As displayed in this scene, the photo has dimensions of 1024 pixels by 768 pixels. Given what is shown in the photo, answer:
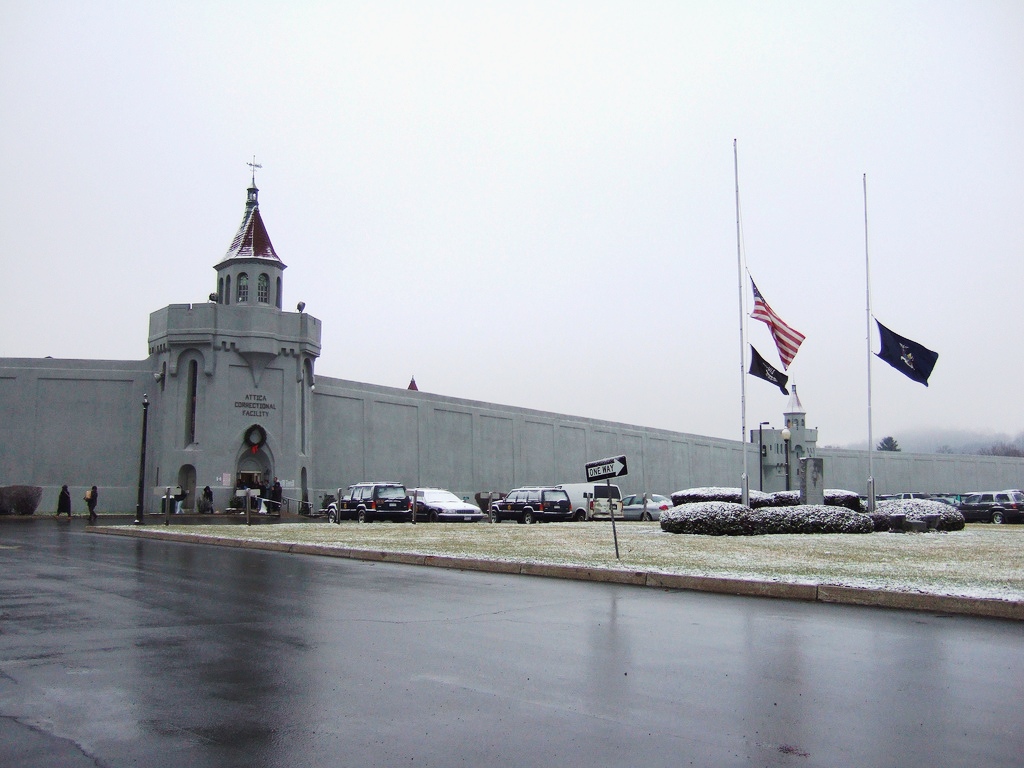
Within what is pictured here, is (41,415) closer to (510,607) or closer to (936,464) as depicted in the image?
(510,607)

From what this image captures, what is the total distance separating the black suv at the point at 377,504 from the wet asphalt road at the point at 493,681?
1022 inches

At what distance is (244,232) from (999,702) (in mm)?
51385

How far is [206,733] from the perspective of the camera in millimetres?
5688

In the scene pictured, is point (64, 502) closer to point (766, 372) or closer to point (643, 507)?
point (643, 507)

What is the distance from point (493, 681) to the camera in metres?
7.14

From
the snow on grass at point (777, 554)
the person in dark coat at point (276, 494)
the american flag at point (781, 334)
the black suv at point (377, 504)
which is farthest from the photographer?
the person in dark coat at point (276, 494)

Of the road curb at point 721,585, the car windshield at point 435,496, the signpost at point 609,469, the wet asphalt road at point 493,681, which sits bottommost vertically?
the wet asphalt road at point 493,681

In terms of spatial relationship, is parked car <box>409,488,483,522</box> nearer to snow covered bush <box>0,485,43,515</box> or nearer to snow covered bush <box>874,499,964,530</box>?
snow covered bush <box>874,499,964,530</box>

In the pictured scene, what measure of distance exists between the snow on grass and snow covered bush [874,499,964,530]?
3.96m

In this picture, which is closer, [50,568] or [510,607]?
[510,607]

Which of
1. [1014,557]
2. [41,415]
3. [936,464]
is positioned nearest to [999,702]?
[1014,557]

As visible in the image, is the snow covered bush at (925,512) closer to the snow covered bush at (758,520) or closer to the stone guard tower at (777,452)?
the snow covered bush at (758,520)

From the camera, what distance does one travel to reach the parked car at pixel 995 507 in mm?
45562

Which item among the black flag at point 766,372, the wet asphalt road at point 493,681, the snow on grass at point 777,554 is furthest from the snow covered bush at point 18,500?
the wet asphalt road at point 493,681
